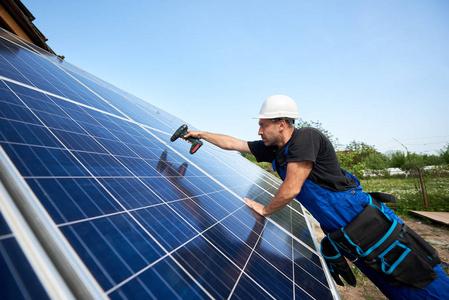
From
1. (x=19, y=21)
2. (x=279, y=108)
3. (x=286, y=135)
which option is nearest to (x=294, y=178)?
(x=286, y=135)

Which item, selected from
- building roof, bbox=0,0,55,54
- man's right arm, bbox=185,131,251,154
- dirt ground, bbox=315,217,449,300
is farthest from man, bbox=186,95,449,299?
building roof, bbox=0,0,55,54

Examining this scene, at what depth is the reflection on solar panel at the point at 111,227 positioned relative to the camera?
0.94 m

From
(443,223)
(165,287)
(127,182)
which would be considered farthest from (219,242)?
(443,223)

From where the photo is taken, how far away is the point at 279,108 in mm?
3189

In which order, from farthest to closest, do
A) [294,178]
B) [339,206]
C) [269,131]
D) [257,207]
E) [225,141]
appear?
[225,141]
[257,207]
[269,131]
[339,206]
[294,178]

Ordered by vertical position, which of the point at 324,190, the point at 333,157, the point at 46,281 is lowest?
the point at 46,281

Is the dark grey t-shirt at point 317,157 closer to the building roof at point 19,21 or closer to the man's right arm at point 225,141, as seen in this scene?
the man's right arm at point 225,141

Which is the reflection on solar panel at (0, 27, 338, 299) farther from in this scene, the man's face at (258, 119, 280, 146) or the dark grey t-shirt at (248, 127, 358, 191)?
Answer: the man's face at (258, 119, 280, 146)

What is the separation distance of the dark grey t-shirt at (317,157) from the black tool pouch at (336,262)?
92cm

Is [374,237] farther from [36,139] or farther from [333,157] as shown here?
[36,139]

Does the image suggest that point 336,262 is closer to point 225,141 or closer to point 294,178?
point 294,178

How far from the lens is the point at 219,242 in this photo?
210 cm

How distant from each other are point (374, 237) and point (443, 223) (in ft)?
41.6

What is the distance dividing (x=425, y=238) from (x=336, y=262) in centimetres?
1033
